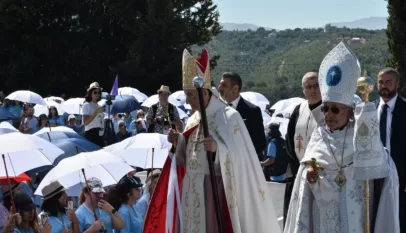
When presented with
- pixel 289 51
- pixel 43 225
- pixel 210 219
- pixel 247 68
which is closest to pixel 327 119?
pixel 210 219

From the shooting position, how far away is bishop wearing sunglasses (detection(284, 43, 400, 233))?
5.98 meters

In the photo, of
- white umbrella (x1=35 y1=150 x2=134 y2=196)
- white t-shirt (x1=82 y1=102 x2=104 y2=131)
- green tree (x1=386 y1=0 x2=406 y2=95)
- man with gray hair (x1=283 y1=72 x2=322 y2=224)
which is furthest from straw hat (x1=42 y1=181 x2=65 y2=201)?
green tree (x1=386 y1=0 x2=406 y2=95)

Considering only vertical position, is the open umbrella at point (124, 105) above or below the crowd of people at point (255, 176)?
below

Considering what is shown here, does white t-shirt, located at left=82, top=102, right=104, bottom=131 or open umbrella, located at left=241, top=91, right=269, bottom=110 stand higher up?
Result: white t-shirt, located at left=82, top=102, right=104, bottom=131

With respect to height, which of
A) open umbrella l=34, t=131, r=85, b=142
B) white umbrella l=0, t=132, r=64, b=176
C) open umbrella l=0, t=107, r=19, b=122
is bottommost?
open umbrella l=0, t=107, r=19, b=122

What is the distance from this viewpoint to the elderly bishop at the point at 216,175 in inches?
295

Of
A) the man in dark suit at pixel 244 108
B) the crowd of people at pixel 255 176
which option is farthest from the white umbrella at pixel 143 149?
the man in dark suit at pixel 244 108

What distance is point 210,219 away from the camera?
25.1 ft

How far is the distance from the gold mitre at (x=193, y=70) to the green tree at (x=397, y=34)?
23.7 meters

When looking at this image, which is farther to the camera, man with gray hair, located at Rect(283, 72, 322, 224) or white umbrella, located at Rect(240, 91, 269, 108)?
white umbrella, located at Rect(240, 91, 269, 108)

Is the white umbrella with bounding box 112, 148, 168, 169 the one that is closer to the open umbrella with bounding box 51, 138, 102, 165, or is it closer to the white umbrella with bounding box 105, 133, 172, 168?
the white umbrella with bounding box 105, 133, 172, 168

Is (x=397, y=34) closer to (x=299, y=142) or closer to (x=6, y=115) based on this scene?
(x=6, y=115)

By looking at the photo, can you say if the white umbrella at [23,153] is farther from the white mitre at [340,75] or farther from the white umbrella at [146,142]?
the white mitre at [340,75]

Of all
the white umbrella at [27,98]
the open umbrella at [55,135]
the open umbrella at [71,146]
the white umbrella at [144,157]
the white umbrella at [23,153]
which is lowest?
the white umbrella at [27,98]
